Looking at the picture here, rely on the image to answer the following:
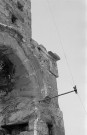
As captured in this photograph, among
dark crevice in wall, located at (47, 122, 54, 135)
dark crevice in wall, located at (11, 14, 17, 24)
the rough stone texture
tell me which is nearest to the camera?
the rough stone texture

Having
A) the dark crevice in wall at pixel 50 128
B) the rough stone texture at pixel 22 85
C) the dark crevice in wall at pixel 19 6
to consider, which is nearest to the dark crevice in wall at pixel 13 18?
the rough stone texture at pixel 22 85

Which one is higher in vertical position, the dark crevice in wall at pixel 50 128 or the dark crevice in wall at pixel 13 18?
the dark crevice in wall at pixel 13 18

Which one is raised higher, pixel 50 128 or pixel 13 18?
pixel 13 18

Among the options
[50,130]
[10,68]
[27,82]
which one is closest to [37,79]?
[27,82]

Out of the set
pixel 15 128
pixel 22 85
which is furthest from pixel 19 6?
pixel 15 128

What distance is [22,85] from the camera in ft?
16.3

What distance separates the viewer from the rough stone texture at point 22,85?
4.67 metres

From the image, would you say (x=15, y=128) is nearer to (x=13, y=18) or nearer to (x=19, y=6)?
(x=13, y=18)

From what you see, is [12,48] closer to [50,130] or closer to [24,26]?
[24,26]

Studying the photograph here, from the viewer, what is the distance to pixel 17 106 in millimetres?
4887

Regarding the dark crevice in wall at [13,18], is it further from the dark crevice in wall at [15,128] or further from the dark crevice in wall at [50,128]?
the dark crevice in wall at [50,128]

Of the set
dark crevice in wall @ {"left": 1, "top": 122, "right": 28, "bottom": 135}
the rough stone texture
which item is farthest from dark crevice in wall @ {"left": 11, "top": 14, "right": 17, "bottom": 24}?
dark crevice in wall @ {"left": 1, "top": 122, "right": 28, "bottom": 135}

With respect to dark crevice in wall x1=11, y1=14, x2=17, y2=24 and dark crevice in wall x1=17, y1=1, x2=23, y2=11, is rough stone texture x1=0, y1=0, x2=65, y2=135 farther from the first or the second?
dark crevice in wall x1=17, y1=1, x2=23, y2=11

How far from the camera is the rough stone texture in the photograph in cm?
467
